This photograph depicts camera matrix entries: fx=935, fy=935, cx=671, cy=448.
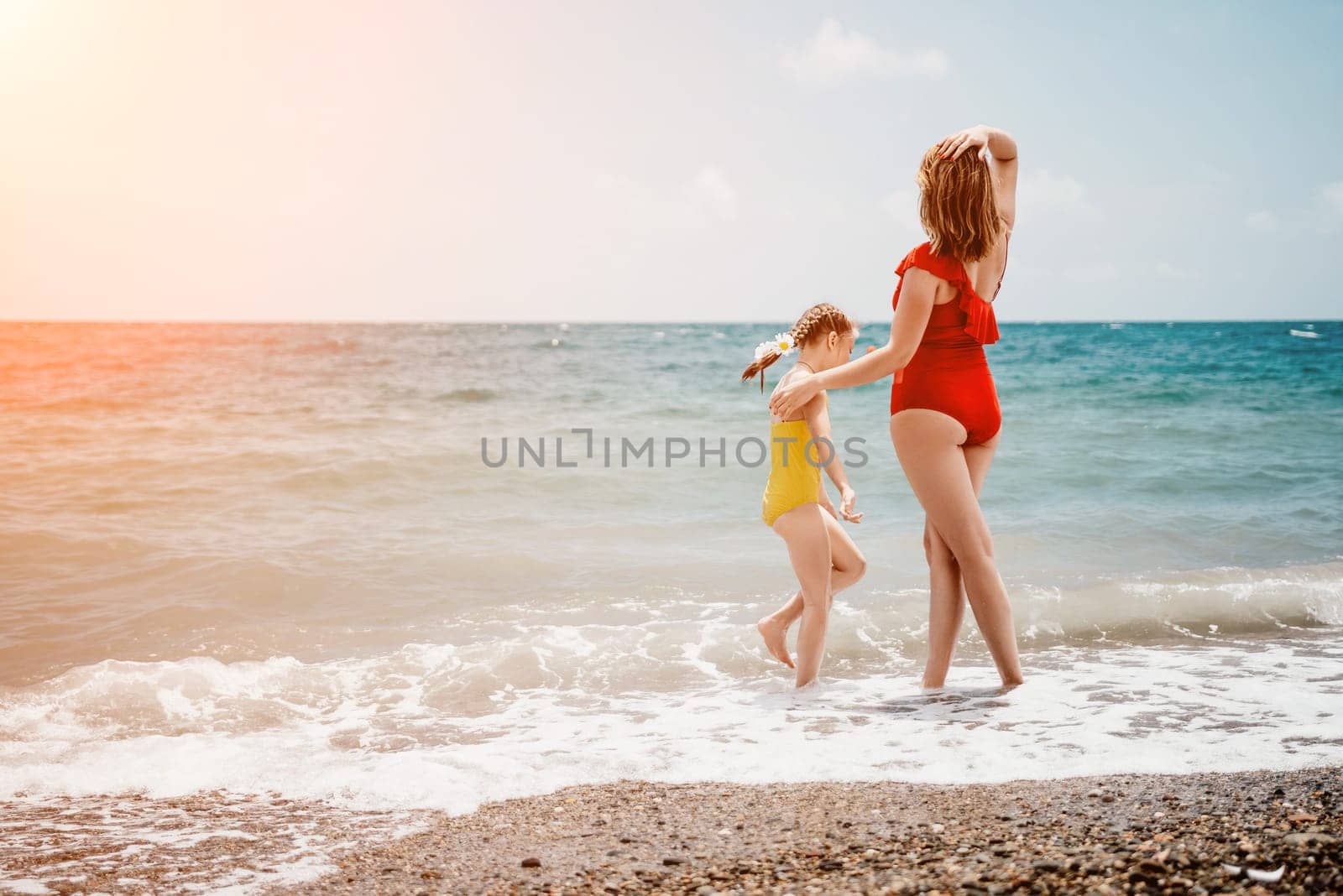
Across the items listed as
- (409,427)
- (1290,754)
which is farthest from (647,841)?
(409,427)

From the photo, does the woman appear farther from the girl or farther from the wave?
the wave

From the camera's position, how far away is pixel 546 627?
19.5 ft

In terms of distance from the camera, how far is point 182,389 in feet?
66.2

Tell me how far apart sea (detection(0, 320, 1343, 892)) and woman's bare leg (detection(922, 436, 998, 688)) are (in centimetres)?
31

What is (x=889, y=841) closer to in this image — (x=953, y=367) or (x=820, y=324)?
(x=953, y=367)

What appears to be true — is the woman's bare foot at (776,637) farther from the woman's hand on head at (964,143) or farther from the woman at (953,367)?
the woman's hand on head at (964,143)

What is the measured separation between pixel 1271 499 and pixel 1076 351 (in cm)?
3045

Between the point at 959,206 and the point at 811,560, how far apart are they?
1.75 metres

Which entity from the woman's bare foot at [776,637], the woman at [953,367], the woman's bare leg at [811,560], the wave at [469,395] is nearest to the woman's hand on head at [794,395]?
the woman at [953,367]

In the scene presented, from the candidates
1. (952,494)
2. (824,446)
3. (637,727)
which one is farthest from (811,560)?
(637,727)

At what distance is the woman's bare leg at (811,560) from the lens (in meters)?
4.46

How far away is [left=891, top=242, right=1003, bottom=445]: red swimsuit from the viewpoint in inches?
147

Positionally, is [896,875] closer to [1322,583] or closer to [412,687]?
[412,687]

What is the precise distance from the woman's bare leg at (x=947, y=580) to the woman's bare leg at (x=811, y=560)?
19.5 inches
